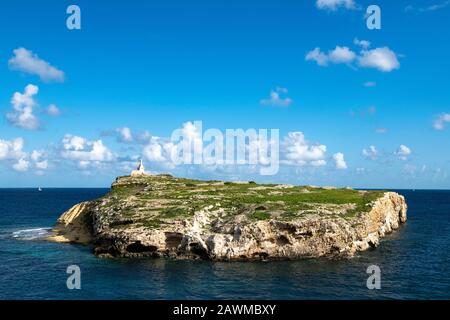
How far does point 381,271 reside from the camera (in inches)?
2343

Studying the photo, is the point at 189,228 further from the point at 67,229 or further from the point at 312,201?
the point at 67,229

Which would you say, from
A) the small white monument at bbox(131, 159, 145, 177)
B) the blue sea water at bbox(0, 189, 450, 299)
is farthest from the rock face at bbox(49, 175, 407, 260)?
the small white monument at bbox(131, 159, 145, 177)

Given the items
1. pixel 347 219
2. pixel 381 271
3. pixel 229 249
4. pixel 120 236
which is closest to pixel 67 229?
pixel 120 236

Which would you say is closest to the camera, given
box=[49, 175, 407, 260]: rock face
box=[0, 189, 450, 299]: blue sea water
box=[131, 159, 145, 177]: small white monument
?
box=[0, 189, 450, 299]: blue sea water

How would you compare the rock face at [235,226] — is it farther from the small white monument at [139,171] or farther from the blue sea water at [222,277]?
the small white monument at [139,171]

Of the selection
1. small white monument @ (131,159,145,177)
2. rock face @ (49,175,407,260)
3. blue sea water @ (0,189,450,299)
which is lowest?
blue sea water @ (0,189,450,299)

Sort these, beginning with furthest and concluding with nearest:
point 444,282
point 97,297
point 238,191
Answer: point 238,191 < point 444,282 < point 97,297

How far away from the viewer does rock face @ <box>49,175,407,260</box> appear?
6762cm

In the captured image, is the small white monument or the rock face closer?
the rock face

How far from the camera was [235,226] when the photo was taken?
69.6 meters

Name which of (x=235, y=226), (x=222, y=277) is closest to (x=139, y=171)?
(x=235, y=226)

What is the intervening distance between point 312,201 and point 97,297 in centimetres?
4939

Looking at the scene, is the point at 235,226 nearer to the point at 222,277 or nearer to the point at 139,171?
the point at 222,277

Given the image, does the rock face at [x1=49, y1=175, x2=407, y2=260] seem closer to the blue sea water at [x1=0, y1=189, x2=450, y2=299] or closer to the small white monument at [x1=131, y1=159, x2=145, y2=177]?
the blue sea water at [x1=0, y1=189, x2=450, y2=299]
